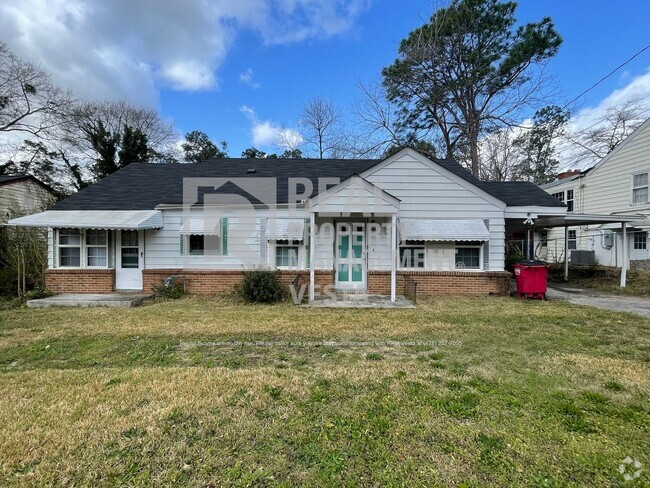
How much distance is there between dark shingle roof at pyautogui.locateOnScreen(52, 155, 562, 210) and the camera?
463 inches

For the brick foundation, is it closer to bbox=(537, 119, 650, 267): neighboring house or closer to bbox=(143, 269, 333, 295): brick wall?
bbox=(143, 269, 333, 295): brick wall

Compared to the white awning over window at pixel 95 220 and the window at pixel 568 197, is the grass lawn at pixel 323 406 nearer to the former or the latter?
the white awning over window at pixel 95 220

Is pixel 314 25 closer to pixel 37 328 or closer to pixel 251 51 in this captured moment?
pixel 251 51

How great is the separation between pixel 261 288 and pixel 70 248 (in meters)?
7.53

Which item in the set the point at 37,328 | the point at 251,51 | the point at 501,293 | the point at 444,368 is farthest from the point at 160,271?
the point at 251,51

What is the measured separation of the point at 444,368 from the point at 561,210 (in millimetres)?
10142

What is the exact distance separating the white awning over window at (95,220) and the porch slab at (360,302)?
21.4 feet

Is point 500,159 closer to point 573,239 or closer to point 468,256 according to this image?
point 573,239

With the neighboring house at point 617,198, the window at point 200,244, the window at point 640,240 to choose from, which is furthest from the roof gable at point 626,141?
the window at point 200,244

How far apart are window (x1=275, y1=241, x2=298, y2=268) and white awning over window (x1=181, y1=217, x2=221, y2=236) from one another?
230 cm

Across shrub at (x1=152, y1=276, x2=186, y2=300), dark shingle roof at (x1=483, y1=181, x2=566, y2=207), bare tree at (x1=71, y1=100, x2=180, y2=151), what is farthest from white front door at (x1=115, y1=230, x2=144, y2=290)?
bare tree at (x1=71, y1=100, x2=180, y2=151)

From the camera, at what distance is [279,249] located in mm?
11180

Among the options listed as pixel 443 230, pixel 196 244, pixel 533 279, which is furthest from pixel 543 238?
pixel 196 244

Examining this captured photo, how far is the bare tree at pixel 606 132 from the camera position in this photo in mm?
22484
